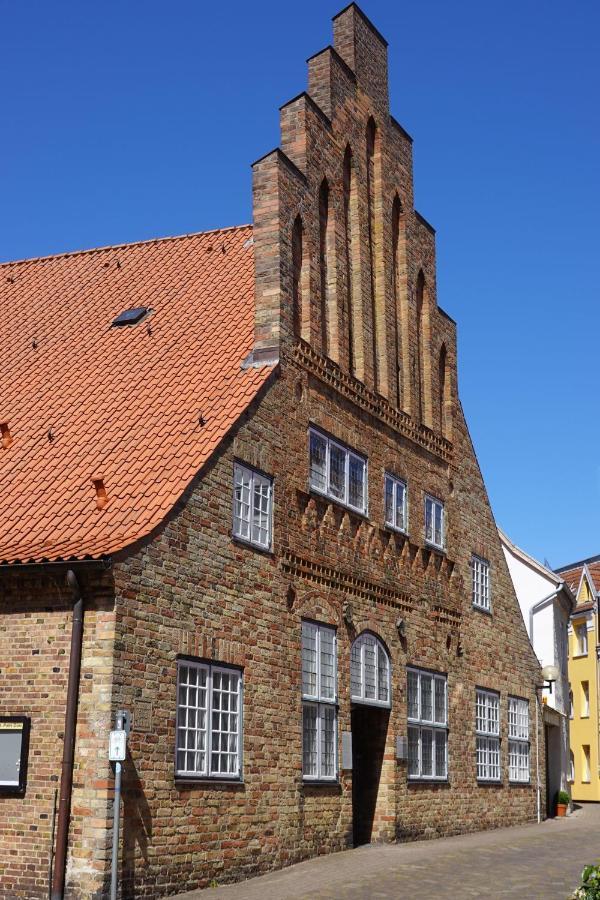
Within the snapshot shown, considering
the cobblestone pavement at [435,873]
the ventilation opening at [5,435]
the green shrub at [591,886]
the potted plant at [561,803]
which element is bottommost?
the cobblestone pavement at [435,873]

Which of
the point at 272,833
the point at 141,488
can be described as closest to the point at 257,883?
the point at 272,833

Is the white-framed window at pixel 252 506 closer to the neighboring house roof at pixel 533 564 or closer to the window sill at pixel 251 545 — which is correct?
the window sill at pixel 251 545

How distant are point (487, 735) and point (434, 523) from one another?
5277mm

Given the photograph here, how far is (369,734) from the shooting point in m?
22.5

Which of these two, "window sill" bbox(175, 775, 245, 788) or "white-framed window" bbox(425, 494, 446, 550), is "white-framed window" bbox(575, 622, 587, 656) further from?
"window sill" bbox(175, 775, 245, 788)

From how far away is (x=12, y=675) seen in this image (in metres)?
14.6

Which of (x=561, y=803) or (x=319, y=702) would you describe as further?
(x=561, y=803)

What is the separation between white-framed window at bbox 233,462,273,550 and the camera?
57.8 feet

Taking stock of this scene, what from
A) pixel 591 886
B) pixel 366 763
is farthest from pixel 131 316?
pixel 591 886

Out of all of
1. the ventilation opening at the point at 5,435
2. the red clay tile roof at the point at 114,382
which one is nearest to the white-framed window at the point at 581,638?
the red clay tile roof at the point at 114,382

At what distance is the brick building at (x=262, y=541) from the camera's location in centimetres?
1452

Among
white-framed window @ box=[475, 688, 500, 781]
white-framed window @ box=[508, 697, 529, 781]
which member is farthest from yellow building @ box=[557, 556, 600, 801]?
white-framed window @ box=[475, 688, 500, 781]

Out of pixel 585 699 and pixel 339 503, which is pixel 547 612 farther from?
pixel 339 503

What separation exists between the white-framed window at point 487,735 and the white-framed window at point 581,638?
22970 mm
